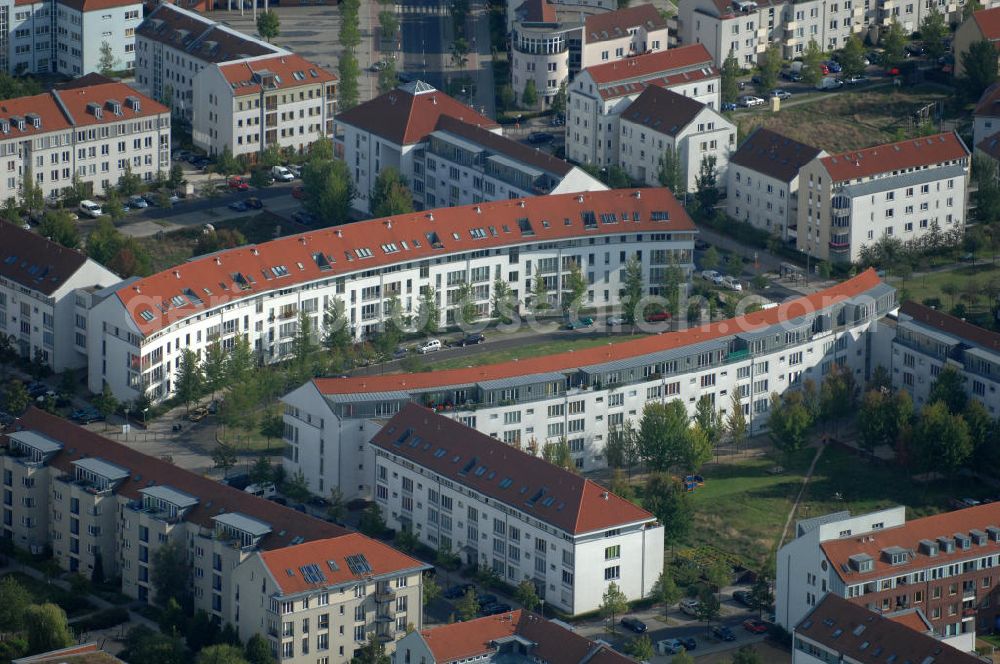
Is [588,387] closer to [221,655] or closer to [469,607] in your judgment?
[469,607]

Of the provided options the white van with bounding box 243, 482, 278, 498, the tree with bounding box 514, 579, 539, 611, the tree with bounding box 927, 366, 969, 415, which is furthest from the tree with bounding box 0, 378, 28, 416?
the tree with bounding box 927, 366, 969, 415

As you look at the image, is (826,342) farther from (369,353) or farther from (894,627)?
(894,627)

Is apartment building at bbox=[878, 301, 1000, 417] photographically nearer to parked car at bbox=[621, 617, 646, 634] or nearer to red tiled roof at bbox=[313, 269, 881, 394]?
red tiled roof at bbox=[313, 269, 881, 394]

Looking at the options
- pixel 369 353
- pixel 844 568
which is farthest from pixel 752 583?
pixel 369 353

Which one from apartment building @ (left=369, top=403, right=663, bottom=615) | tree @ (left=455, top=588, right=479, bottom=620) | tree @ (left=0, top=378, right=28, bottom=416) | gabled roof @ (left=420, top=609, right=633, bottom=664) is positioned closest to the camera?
gabled roof @ (left=420, top=609, right=633, bottom=664)

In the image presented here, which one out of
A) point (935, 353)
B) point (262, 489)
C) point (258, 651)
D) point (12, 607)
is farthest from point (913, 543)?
point (12, 607)

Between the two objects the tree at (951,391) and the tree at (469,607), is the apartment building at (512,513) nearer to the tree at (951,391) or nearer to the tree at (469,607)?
the tree at (469,607)

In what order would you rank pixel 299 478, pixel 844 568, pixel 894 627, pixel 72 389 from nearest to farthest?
pixel 894 627 → pixel 844 568 → pixel 299 478 → pixel 72 389
